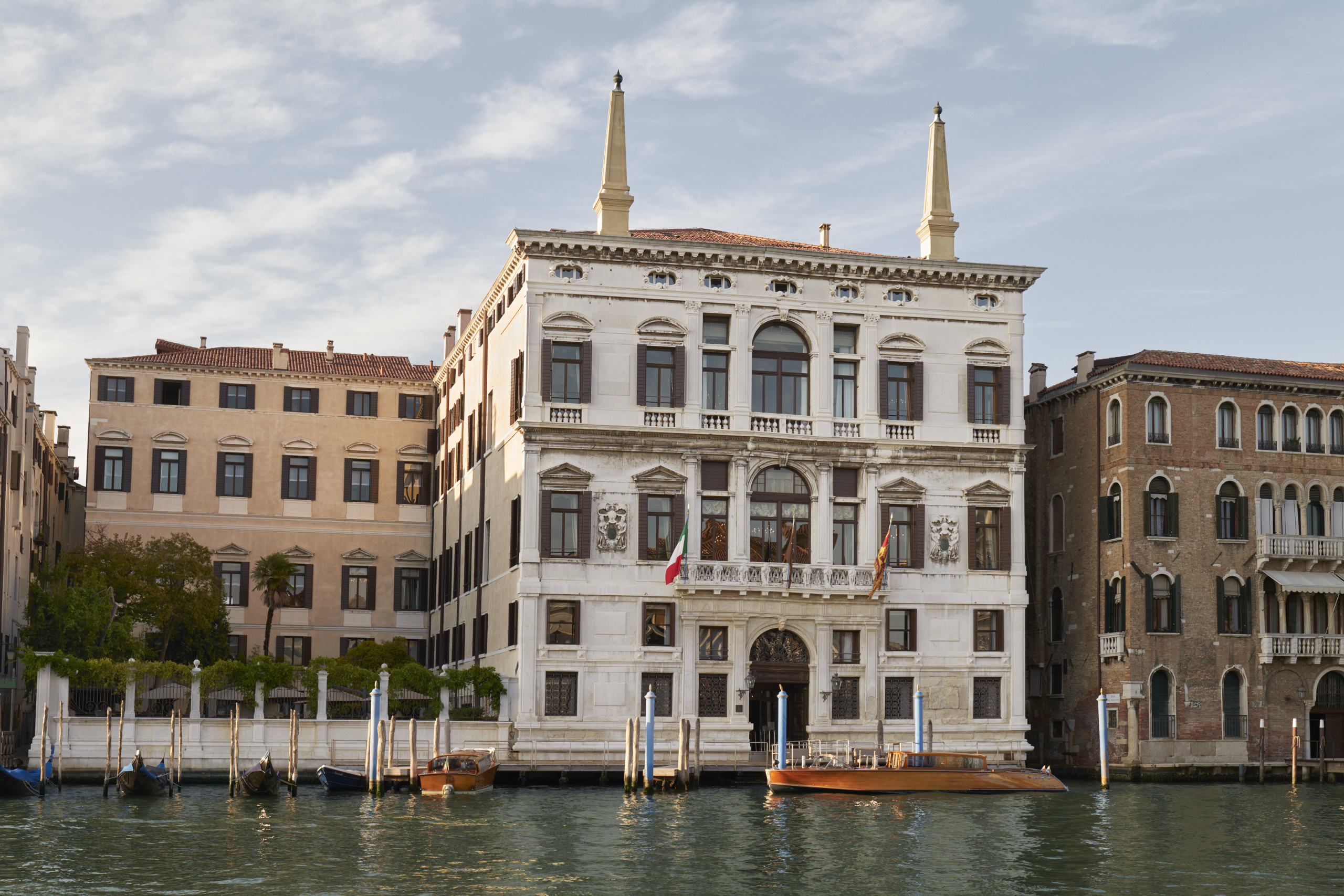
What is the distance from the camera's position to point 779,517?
49531 millimetres

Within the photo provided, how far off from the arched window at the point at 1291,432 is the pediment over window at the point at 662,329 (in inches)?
812

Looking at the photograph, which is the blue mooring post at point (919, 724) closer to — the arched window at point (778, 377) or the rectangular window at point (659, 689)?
the rectangular window at point (659, 689)

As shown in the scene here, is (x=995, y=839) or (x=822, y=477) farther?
(x=822, y=477)

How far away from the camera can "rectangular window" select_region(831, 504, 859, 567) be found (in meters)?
49.9

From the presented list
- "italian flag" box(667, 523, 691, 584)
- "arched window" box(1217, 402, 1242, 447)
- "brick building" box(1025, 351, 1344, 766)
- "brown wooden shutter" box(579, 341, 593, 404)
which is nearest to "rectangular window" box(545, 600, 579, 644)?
"italian flag" box(667, 523, 691, 584)

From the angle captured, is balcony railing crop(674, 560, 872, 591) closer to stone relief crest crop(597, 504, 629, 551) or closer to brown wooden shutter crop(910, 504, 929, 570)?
brown wooden shutter crop(910, 504, 929, 570)

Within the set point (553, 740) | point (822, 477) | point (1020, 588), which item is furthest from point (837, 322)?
point (553, 740)

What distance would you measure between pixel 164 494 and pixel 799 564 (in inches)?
1026

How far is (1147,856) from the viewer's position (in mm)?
30938

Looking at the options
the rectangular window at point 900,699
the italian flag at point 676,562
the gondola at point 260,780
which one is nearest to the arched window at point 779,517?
the italian flag at point 676,562

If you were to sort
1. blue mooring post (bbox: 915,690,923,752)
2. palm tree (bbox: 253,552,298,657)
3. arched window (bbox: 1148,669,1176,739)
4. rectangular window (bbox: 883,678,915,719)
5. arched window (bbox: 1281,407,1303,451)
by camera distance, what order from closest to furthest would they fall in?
blue mooring post (bbox: 915,690,923,752) < rectangular window (bbox: 883,678,915,719) < arched window (bbox: 1148,669,1176,739) < arched window (bbox: 1281,407,1303,451) < palm tree (bbox: 253,552,298,657)

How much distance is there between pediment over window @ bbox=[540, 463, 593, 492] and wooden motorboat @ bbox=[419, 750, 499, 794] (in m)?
8.44

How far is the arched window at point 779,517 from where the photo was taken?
49406 millimetres

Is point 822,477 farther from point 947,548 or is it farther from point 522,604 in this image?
point 522,604
